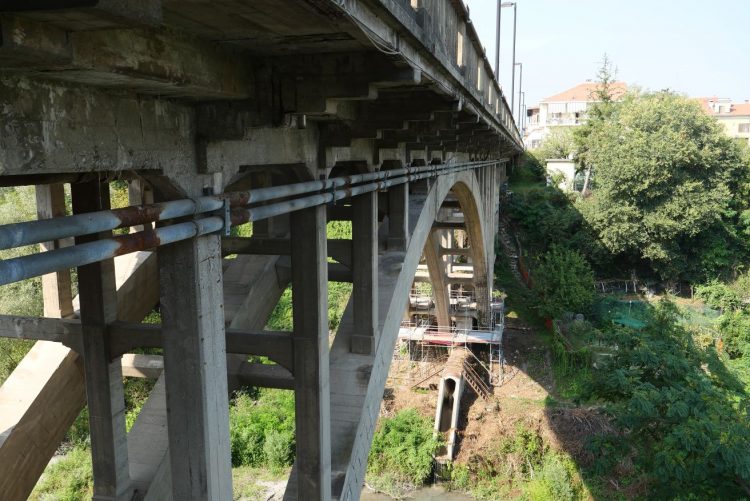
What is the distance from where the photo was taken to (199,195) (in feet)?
11.2

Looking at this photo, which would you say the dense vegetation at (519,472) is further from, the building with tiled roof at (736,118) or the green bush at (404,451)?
the building with tiled roof at (736,118)

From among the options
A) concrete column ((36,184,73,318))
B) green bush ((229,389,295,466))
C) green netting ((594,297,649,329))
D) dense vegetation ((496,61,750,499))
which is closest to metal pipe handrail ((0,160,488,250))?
concrete column ((36,184,73,318))

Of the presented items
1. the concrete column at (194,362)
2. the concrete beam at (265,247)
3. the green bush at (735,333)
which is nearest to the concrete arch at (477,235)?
the concrete beam at (265,247)

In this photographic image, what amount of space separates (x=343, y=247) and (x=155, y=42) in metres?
4.57

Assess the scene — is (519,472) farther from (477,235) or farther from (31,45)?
(31,45)

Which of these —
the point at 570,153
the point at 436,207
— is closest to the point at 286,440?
the point at 436,207

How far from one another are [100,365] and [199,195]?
2.18 meters

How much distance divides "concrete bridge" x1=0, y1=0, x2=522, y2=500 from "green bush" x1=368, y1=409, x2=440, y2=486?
1276 cm

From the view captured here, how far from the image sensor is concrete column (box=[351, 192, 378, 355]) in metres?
6.64

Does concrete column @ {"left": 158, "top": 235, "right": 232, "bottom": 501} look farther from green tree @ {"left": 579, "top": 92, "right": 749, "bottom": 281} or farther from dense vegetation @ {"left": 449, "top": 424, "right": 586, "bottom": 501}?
green tree @ {"left": 579, "top": 92, "right": 749, "bottom": 281}

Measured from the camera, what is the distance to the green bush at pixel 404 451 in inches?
759

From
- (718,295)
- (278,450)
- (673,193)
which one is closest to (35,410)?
(278,450)

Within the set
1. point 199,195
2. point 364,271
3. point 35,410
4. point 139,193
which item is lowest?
point 35,410

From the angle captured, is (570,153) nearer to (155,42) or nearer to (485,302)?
(485,302)
